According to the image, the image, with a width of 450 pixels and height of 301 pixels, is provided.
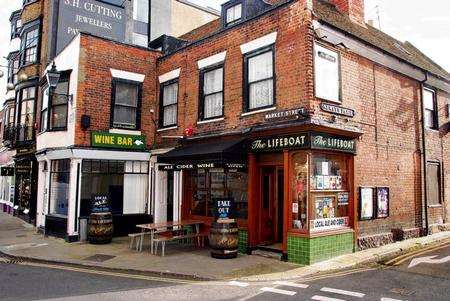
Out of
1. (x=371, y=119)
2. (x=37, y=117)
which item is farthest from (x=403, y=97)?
(x=37, y=117)

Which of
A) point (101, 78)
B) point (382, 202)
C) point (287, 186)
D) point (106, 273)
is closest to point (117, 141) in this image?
point (101, 78)

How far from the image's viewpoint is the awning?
1063 cm

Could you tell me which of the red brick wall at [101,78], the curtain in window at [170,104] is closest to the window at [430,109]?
the curtain in window at [170,104]

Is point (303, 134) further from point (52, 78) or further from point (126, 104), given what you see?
point (52, 78)

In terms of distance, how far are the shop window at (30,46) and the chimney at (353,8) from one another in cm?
1524

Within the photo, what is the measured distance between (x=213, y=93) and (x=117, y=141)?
4.19 metres

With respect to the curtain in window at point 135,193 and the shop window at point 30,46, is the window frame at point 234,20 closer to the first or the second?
the curtain in window at point 135,193

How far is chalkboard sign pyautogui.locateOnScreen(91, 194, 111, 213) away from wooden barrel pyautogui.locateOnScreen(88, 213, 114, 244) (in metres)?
0.20

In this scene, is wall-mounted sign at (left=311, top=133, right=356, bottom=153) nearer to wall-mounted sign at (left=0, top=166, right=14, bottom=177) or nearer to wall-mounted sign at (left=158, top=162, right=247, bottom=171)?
wall-mounted sign at (left=158, top=162, right=247, bottom=171)

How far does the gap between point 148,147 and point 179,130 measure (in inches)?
72.5

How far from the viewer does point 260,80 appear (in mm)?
11172

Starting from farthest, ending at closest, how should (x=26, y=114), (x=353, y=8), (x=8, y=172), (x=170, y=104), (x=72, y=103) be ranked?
(x=8, y=172) < (x=26, y=114) < (x=170, y=104) < (x=72, y=103) < (x=353, y=8)

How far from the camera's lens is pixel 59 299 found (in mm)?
6719

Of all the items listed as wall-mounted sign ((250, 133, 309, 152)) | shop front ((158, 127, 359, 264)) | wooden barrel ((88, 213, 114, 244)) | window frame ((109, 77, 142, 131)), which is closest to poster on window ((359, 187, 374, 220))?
shop front ((158, 127, 359, 264))
